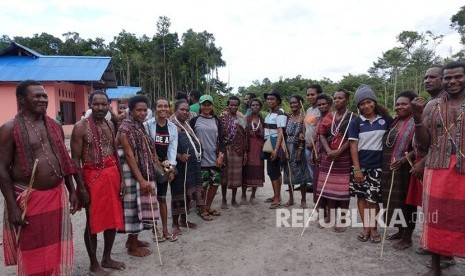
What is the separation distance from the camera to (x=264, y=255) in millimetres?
3766

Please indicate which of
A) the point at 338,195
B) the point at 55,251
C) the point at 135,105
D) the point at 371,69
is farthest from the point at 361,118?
the point at 371,69

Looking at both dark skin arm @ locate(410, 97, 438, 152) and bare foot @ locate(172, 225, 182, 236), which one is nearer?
dark skin arm @ locate(410, 97, 438, 152)

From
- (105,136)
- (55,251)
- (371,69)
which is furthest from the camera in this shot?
(371,69)

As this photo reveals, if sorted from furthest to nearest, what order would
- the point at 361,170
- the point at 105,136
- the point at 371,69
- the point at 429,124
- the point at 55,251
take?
the point at 371,69, the point at 361,170, the point at 105,136, the point at 429,124, the point at 55,251

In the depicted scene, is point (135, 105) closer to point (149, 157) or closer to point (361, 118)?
point (149, 157)

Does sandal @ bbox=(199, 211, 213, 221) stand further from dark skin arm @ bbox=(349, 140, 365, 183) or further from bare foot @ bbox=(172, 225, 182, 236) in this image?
dark skin arm @ bbox=(349, 140, 365, 183)

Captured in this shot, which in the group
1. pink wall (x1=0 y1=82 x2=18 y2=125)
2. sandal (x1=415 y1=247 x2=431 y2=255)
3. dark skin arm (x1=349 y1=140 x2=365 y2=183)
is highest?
pink wall (x1=0 y1=82 x2=18 y2=125)

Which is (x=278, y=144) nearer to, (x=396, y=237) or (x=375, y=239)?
(x=375, y=239)

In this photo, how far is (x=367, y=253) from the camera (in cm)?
377

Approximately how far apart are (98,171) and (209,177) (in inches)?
84.5

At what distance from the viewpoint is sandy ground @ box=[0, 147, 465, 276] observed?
11.1 ft

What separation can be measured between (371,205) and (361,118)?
42.7 inches

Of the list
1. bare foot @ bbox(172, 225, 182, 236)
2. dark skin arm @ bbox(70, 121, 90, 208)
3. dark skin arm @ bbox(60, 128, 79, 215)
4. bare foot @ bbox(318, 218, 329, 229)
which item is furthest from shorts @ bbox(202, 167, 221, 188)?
dark skin arm @ bbox(60, 128, 79, 215)

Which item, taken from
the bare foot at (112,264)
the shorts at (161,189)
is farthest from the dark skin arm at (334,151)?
the bare foot at (112,264)
